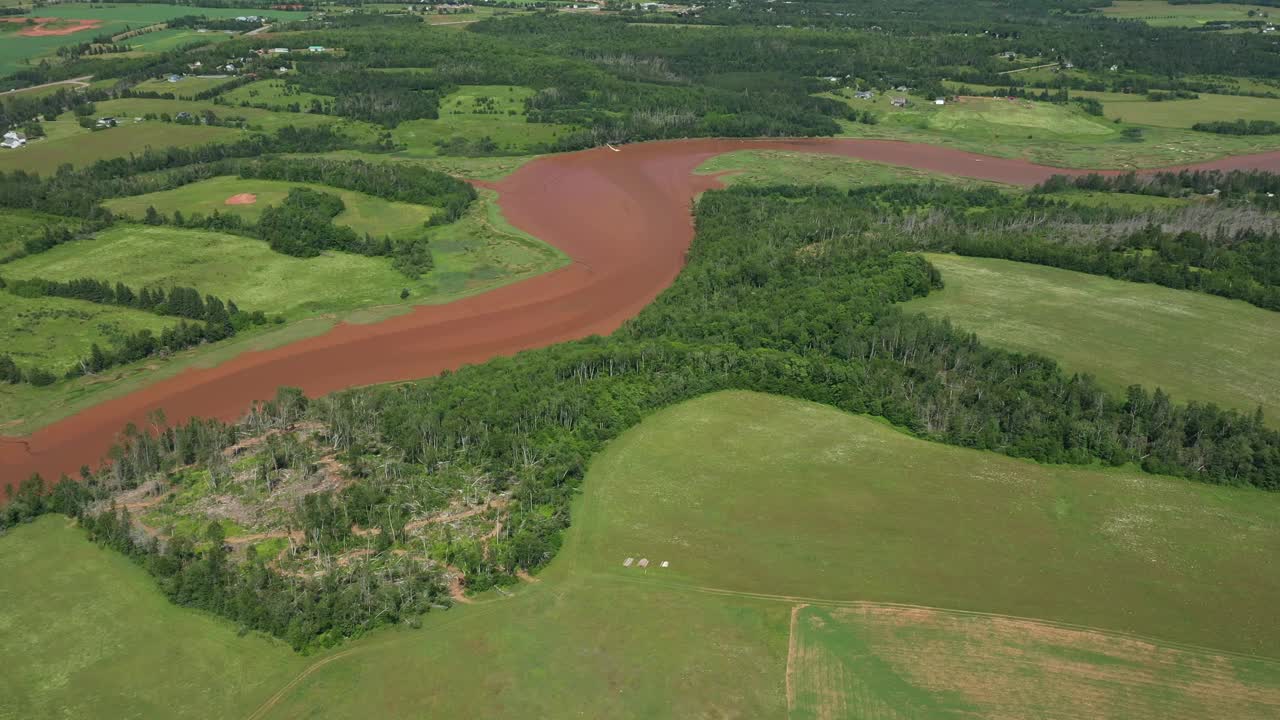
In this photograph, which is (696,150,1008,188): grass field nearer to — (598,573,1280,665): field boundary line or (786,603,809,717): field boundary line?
(598,573,1280,665): field boundary line

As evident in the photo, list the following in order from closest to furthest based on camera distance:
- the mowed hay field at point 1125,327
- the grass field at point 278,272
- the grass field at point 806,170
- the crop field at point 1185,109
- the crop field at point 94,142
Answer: the mowed hay field at point 1125,327
the grass field at point 278,272
the crop field at point 94,142
the grass field at point 806,170
the crop field at point 1185,109

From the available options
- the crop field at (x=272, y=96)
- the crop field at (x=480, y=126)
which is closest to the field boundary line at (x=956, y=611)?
the crop field at (x=480, y=126)

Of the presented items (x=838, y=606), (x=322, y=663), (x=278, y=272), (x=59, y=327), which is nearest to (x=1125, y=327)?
(x=838, y=606)

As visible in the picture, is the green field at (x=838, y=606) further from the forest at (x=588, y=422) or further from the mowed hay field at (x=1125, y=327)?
the mowed hay field at (x=1125, y=327)

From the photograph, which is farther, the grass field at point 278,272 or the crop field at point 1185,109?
the crop field at point 1185,109

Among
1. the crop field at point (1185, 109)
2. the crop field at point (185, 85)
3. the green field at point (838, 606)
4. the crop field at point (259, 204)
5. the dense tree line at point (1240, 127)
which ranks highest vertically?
the crop field at point (185, 85)

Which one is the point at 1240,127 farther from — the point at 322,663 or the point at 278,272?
the point at 322,663
